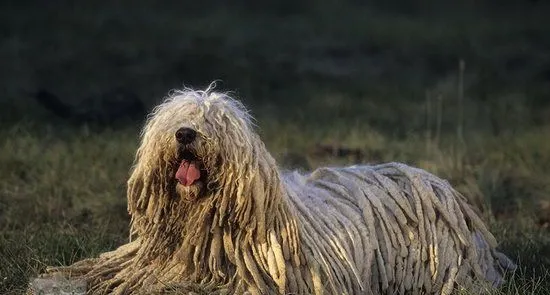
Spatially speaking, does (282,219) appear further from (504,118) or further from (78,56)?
(78,56)

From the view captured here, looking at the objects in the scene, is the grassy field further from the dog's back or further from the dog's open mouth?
the dog's open mouth

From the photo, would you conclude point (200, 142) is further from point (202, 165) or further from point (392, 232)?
point (392, 232)

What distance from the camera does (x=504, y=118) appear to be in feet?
41.7

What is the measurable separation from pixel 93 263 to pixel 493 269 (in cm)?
174

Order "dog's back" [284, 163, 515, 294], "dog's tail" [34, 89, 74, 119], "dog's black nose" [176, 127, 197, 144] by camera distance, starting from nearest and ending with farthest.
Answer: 1. "dog's black nose" [176, 127, 197, 144]
2. "dog's back" [284, 163, 515, 294]
3. "dog's tail" [34, 89, 74, 119]

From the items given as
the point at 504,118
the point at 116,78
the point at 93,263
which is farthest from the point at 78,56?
the point at 93,263

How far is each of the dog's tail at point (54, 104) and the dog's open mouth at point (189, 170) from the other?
7.04 metres

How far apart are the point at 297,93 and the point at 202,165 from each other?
9298mm

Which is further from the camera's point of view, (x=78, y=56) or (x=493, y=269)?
(x=78, y=56)

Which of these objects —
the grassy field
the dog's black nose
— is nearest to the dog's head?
the dog's black nose

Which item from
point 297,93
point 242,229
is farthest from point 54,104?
point 242,229

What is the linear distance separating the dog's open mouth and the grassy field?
3.33 feet

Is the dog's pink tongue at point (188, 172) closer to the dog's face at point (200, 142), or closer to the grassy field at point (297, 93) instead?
the dog's face at point (200, 142)

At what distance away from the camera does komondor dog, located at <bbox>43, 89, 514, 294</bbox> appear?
16.5 feet
